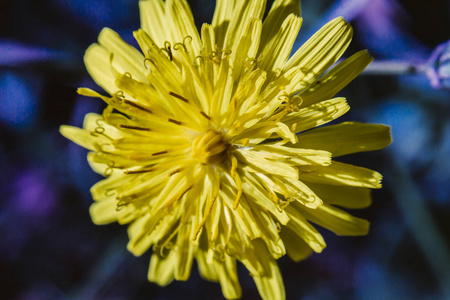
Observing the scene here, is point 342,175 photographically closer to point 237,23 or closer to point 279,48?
point 279,48

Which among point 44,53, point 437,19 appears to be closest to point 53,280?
point 44,53

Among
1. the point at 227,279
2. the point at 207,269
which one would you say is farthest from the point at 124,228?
the point at 227,279

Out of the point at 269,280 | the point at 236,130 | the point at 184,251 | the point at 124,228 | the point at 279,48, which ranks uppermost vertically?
the point at 279,48

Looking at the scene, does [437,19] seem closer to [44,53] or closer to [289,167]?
[289,167]

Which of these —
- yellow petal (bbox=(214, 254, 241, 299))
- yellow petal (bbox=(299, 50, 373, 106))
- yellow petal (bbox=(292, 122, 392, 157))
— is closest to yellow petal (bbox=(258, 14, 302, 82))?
A: yellow petal (bbox=(299, 50, 373, 106))

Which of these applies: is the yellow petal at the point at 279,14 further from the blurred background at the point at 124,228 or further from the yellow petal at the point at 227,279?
the yellow petal at the point at 227,279

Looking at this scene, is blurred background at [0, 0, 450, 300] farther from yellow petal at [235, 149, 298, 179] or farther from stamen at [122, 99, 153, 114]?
yellow petal at [235, 149, 298, 179]
